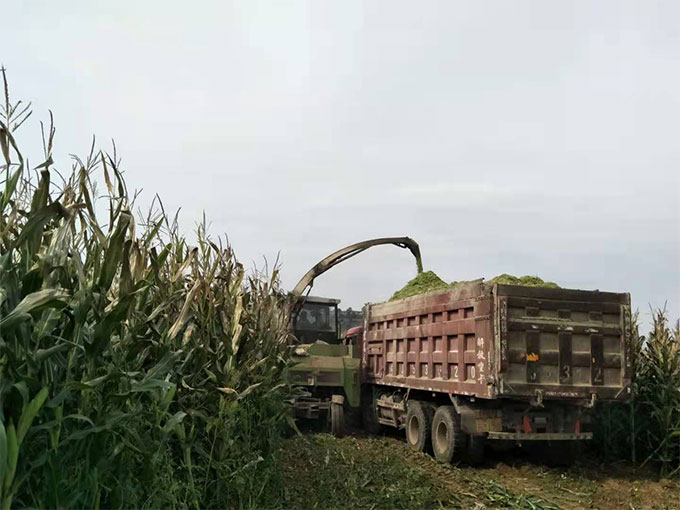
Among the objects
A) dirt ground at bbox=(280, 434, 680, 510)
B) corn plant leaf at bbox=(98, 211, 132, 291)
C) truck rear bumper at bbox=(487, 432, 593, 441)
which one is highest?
corn plant leaf at bbox=(98, 211, 132, 291)

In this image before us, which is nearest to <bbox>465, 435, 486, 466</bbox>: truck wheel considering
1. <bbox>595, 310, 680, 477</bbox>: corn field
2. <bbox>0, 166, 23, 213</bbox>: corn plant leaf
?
<bbox>595, 310, 680, 477</bbox>: corn field

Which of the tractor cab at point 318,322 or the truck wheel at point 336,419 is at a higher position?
the tractor cab at point 318,322

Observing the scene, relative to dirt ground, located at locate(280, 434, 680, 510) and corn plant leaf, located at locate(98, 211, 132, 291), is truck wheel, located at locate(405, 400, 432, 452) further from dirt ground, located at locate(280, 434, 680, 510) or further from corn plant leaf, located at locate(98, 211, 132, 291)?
corn plant leaf, located at locate(98, 211, 132, 291)

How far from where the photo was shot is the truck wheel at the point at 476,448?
961 cm

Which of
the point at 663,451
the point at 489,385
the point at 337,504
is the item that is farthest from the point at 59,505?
the point at 663,451

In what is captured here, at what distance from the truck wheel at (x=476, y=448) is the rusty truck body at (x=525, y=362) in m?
0.01

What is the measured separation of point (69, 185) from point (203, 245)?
254cm

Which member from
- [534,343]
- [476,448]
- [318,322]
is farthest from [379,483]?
[318,322]

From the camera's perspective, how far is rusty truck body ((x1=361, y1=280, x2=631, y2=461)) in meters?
8.95

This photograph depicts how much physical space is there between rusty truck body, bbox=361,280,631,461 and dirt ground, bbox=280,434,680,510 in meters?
0.55

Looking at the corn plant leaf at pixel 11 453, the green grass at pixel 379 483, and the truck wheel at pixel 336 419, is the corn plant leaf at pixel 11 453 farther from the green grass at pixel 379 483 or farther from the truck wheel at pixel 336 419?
the truck wheel at pixel 336 419

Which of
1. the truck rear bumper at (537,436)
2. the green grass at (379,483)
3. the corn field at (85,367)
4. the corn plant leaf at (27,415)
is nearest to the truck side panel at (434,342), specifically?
the truck rear bumper at (537,436)

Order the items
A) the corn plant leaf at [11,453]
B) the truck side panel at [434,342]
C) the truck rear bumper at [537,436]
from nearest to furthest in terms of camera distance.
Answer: the corn plant leaf at [11,453] < the truck rear bumper at [537,436] < the truck side panel at [434,342]

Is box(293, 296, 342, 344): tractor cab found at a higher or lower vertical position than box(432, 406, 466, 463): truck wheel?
higher
